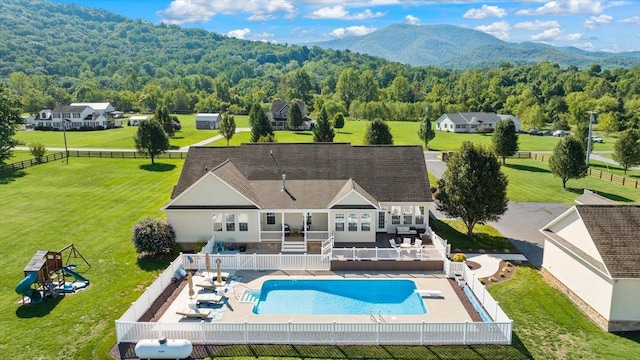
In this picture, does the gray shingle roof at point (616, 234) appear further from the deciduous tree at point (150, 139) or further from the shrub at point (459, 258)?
the deciduous tree at point (150, 139)

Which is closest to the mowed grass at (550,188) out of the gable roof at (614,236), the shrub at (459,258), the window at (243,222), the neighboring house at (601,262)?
the shrub at (459,258)

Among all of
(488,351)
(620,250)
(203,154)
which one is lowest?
(488,351)

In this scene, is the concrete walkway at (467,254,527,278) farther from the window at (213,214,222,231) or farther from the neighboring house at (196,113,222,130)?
the neighboring house at (196,113,222,130)

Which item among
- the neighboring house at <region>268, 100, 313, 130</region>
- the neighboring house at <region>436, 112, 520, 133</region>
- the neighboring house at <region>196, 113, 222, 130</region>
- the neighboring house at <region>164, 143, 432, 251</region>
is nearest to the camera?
the neighboring house at <region>164, 143, 432, 251</region>

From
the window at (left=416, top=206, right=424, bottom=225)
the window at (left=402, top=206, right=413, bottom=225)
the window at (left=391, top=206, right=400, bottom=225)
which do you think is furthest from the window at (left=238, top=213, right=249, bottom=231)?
the window at (left=416, top=206, right=424, bottom=225)

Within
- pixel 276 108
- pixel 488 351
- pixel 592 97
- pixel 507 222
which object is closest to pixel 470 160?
pixel 507 222

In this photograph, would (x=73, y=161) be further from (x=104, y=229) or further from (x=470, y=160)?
(x=470, y=160)
